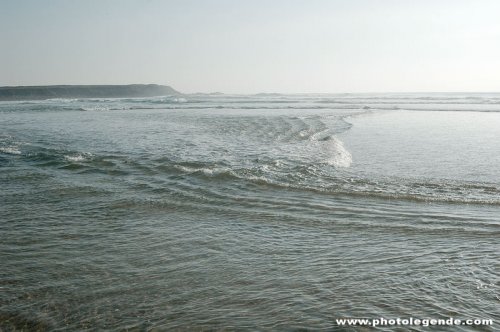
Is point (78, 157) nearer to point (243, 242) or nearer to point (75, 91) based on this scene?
point (243, 242)

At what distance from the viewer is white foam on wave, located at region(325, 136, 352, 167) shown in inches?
557

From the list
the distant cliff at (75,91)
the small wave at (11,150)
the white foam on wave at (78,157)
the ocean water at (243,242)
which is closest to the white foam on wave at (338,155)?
the ocean water at (243,242)

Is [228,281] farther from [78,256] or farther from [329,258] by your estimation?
[78,256]

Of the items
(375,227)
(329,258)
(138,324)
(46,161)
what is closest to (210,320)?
(138,324)

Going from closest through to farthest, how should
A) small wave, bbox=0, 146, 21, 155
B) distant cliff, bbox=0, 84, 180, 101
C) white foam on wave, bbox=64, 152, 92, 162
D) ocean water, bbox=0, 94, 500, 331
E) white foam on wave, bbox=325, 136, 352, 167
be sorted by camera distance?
ocean water, bbox=0, 94, 500, 331
white foam on wave, bbox=325, 136, 352, 167
white foam on wave, bbox=64, 152, 92, 162
small wave, bbox=0, 146, 21, 155
distant cliff, bbox=0, 84, 180, 101

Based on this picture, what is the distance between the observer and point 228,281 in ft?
17.8

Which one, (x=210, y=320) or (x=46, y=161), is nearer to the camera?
(x=210, y=320)

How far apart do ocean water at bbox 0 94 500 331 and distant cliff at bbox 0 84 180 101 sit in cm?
10897

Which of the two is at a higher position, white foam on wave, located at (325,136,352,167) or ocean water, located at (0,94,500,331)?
white foam on wave, located at (325,136,352,167)

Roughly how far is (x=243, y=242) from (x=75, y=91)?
135541 mm

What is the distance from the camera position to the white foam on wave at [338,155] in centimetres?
1414

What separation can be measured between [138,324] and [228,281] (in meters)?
1.32

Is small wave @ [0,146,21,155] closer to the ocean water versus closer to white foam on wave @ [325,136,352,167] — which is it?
the ocean water

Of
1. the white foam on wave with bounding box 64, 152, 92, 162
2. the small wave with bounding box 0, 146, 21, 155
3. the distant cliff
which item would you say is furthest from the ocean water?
the distant cliff
